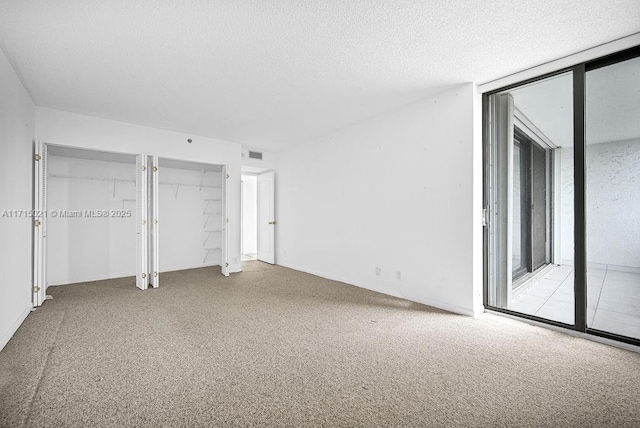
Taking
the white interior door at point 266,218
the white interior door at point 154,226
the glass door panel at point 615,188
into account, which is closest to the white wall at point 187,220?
the white interior door at point 266,218

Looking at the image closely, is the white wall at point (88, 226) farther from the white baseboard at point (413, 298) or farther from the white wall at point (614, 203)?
the white wall at point (614, 203)

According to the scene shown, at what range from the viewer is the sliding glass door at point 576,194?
279 centimetres

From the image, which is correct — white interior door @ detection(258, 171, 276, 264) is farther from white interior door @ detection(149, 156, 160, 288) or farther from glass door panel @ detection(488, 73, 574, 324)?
glass door panel @ detection(488, 73, 574, 324)

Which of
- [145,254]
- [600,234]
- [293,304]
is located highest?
[600,234]

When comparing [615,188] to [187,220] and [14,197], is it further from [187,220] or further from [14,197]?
[187,220]

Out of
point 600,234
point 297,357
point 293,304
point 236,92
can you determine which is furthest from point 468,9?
point 600,234

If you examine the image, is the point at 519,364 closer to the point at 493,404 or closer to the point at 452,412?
the point at 493,404

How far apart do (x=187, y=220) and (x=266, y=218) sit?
176 centimetres

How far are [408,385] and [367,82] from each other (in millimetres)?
3050

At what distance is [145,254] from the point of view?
15.7ft

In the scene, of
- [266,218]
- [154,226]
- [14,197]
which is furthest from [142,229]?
[266,218]

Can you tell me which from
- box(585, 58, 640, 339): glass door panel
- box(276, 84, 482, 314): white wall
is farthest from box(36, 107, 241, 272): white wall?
box(585, 58, 640, 339): glass door panel

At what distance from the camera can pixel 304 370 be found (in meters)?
2.18

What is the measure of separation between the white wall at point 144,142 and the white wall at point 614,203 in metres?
5.43
